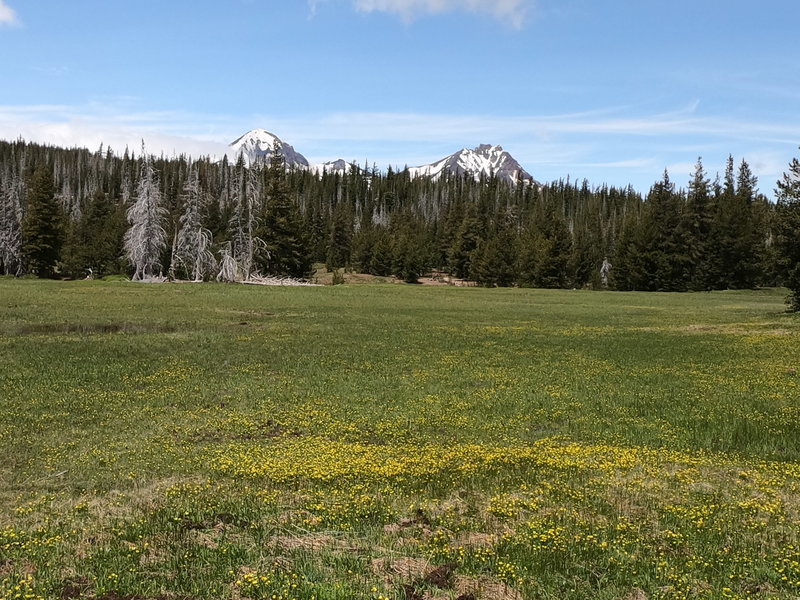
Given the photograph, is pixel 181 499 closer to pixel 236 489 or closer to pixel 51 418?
pixel 236 489

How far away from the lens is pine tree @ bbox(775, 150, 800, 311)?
46000mm

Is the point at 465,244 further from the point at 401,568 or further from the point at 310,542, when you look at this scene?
the point at 401,568

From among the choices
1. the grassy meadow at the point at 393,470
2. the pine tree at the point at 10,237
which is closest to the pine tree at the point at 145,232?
the pine tree at the point at 10,237

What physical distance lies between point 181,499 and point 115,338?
21738 mm

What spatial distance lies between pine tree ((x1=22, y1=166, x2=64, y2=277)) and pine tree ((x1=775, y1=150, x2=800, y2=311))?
91167 mm

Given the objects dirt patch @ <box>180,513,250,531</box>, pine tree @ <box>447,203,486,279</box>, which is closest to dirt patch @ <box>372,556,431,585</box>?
dirt patch @ <box>180,513,250,531</box>

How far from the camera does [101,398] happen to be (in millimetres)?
17406

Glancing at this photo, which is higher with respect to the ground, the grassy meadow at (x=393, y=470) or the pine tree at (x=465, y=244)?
the pine tree at (x=465, y=244)

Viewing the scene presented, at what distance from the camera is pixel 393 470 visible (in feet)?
37.2

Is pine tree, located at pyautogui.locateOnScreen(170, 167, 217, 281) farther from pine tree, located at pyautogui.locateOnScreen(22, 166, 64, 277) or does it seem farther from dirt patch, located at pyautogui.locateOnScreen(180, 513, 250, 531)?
dirt patch, located at pyautogui.locateOnScreen(180, 513, 250, 531)

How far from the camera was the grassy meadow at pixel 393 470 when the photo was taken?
691 cm

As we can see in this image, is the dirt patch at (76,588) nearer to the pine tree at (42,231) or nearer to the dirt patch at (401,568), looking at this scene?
the dirt patch at (401,568)

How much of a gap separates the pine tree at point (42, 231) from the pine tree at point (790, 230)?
91167 mm

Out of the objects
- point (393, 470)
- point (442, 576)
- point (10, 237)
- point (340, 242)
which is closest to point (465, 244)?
point (340, 242)
